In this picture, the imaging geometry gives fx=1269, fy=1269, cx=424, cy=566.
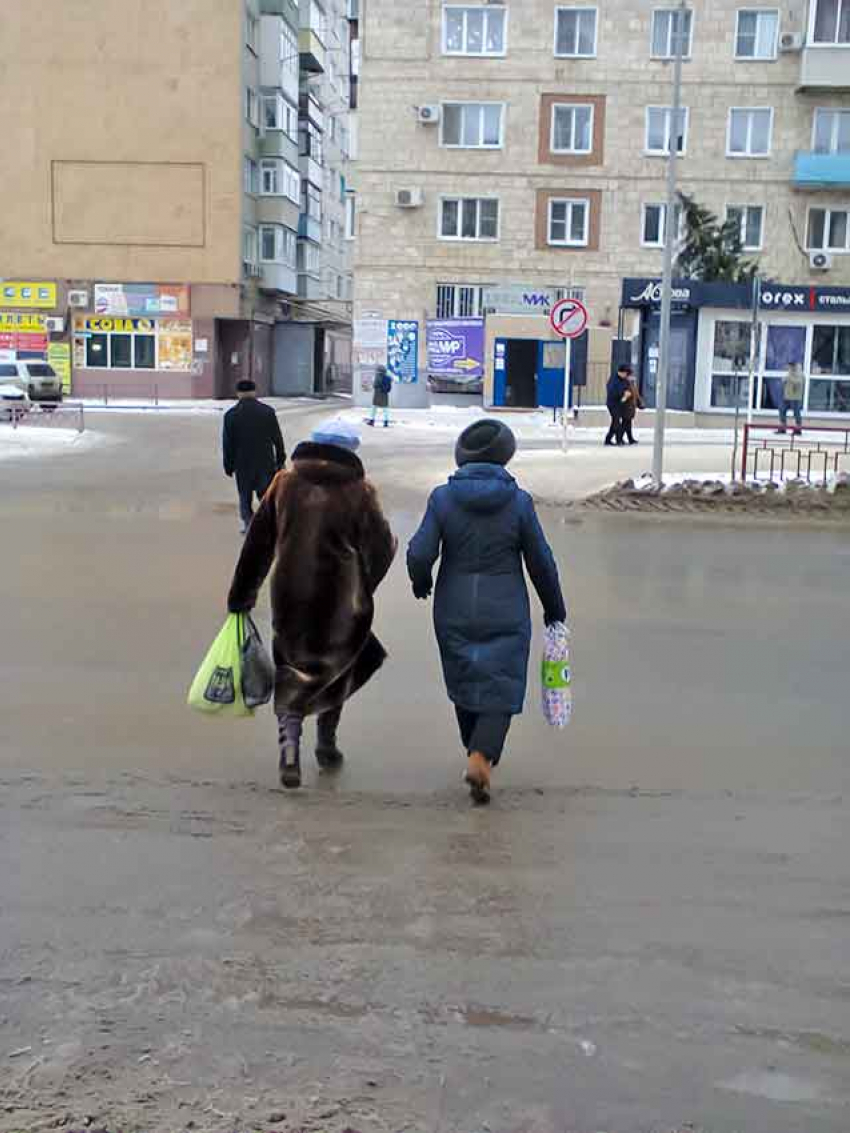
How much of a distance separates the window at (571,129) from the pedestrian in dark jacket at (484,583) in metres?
40.1

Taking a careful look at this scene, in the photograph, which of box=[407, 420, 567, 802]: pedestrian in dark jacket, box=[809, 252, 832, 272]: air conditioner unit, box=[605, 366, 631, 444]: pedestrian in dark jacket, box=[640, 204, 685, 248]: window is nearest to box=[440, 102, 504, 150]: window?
box=[640, 204, 685, 248]: window

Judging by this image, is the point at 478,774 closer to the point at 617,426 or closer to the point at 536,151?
the point at 617,426

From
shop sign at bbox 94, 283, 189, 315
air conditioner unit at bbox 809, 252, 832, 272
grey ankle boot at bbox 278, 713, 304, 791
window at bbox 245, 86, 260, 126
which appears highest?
window at bbox 245, 86, 260, 126

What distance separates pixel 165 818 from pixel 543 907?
5.43 ft

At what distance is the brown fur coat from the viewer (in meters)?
5.40

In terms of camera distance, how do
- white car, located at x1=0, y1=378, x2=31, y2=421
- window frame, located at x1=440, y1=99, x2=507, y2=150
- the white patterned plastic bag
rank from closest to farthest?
the white patterned plastic bag
white car, located at x1=0, y1=378, x2=31, y2=421
window frame, located at x1=440, y1=99, x2=507, y2=150

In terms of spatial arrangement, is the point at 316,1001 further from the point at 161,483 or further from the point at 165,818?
the point at 161,483

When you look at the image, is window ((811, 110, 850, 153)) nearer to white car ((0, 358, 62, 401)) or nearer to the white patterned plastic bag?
white car ((0, 358, 62, 401))

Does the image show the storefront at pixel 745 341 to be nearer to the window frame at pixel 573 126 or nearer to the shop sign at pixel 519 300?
the shop sign at pixel 519 300

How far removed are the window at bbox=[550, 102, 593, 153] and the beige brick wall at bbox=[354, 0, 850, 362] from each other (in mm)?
Result: 564

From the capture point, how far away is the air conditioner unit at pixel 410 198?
141ft

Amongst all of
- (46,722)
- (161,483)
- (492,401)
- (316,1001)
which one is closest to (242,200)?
(492,401)

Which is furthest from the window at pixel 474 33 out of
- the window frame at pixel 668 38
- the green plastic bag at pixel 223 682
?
the green plastic bag at pixel 223 682

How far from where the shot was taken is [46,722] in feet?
21.0
